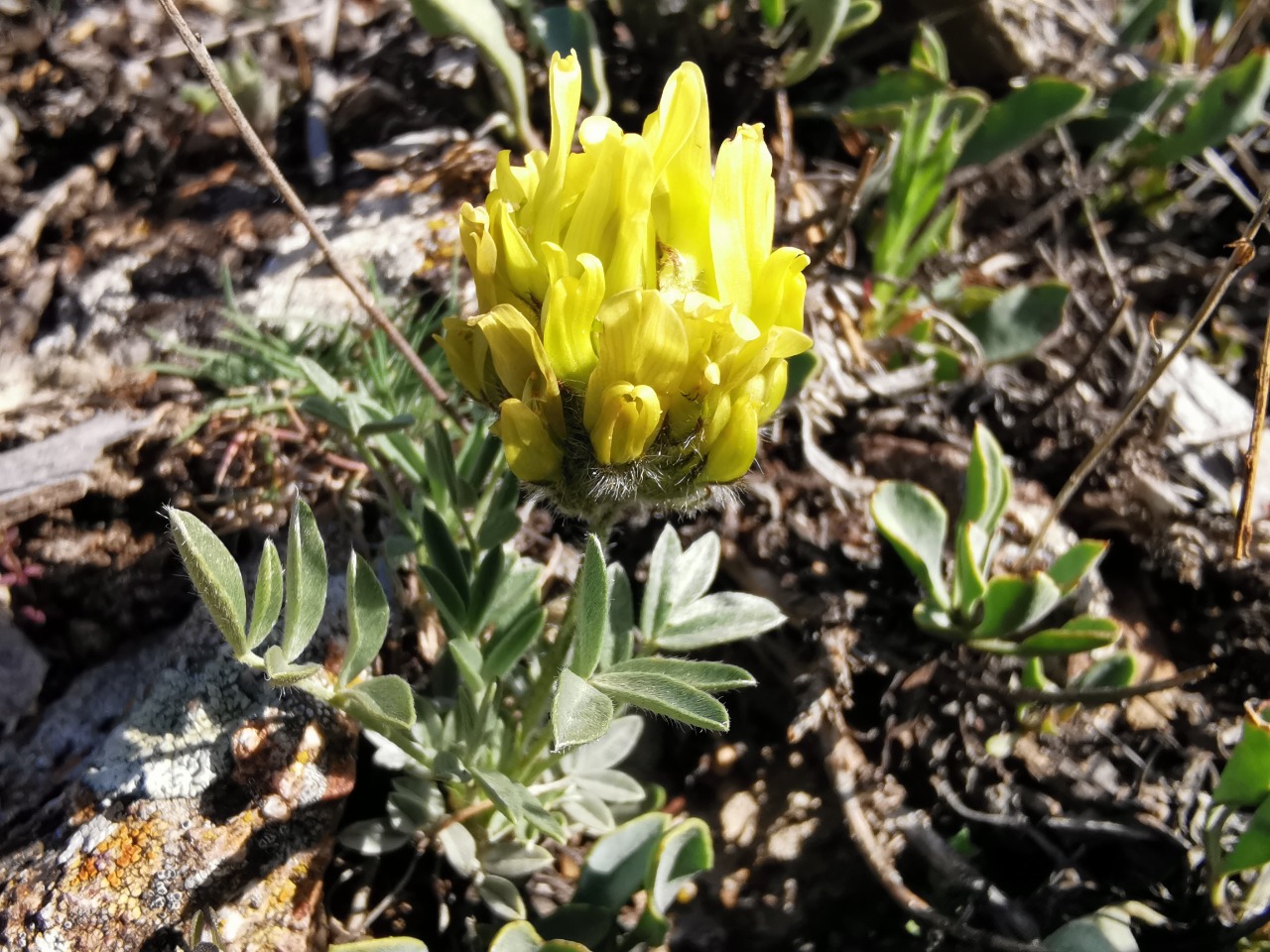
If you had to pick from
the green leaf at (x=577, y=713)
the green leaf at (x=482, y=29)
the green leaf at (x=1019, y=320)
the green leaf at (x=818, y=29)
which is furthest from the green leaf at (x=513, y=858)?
the green leaf at (x=818, y=29)

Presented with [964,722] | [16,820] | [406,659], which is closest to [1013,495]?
[964,722]

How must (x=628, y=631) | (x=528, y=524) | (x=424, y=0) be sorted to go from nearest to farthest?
(x=628, y=631)
(x=528, y=524)
(x=424, y=0)

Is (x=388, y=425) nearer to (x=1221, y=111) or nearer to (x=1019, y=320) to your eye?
(x=1019, y=320)

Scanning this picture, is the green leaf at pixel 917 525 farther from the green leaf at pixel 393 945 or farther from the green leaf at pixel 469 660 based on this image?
the green leaf at pixel 393 945

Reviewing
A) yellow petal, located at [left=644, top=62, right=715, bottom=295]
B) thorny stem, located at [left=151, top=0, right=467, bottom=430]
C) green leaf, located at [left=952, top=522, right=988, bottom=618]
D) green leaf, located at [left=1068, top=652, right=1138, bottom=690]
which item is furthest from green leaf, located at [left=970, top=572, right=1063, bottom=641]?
thorny stem, located at [left=151, top=0, right=467, bottom=430]

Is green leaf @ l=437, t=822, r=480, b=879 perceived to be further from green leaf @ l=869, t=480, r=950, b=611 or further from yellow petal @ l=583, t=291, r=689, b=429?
green leaf @ l=869, t=480, r=950, b=611

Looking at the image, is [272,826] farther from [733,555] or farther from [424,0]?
[424,0]
